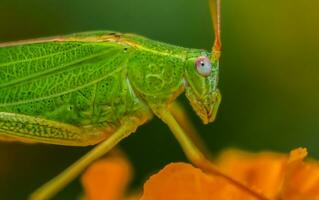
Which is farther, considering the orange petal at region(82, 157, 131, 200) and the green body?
the green body

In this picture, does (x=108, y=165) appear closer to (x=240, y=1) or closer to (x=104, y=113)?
(x=104, y=113)

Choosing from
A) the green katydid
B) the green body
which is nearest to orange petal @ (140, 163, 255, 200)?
the green katydid

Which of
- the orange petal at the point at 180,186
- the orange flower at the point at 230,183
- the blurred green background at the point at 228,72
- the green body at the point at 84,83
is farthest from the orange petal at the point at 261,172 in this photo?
the blurred green background at the point at 228,72

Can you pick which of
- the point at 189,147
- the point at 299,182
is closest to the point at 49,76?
the point at 189,147

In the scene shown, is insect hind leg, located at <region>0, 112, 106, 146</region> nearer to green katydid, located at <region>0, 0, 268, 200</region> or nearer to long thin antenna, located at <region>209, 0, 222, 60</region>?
green katydid, located at <region>0, 0, 268, 200</region>

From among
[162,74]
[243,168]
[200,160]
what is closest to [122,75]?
[162,74]
